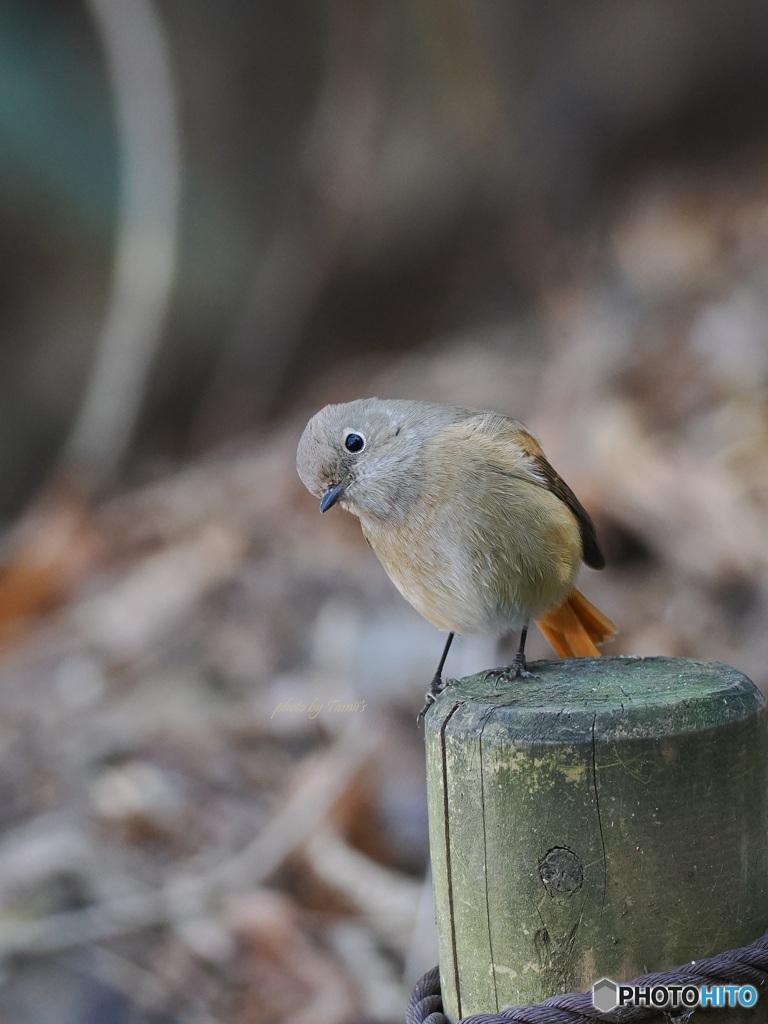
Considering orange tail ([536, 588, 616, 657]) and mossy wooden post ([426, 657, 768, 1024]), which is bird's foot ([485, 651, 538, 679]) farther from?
orange tail ([536, 588, 616, 657])

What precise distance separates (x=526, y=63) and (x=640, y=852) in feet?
19.9

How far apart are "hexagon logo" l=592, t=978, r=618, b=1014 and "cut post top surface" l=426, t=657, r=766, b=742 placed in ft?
1.22

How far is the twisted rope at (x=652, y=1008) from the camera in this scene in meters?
1.58

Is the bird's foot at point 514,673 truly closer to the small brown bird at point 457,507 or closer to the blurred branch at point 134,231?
the small brown bird at point 457,507

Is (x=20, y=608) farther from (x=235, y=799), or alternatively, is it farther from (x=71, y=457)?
(x=235, y=799)

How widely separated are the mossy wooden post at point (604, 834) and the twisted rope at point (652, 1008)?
0.10 ft

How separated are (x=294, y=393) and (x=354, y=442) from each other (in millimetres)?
4781

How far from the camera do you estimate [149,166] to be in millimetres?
7191

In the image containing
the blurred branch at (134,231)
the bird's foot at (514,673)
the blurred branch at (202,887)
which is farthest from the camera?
the blurred branch at (134,231)

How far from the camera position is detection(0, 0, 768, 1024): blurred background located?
3912mm

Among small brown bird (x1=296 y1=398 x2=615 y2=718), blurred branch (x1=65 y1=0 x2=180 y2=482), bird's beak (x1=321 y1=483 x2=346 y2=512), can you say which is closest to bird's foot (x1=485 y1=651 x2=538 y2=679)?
small brown bird (x1=296 y1=398 x2=615 y2=718)

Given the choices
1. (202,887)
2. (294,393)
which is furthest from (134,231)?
(202,887)

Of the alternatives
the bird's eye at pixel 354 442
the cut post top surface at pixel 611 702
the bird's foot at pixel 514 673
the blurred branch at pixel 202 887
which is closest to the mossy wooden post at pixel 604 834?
the cut post top surface at pixel 611 702

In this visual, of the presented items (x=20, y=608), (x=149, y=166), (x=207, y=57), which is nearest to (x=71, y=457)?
(x=20, y=608)
